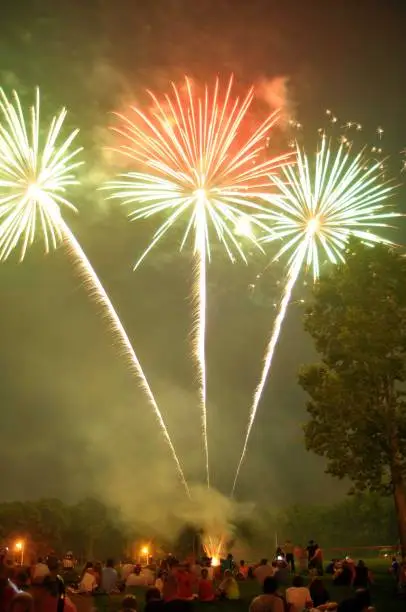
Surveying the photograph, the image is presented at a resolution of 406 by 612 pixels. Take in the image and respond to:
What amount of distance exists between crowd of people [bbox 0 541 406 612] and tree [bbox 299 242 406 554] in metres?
5.37

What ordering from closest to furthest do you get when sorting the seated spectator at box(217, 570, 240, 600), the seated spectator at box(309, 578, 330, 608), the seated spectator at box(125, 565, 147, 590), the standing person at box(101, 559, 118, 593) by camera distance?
1. the seated spectator at box(309, 578, 330, 608)
2. the seated spectator at box(217, 570, 240, 600)
3. the standing person at box(101, 559, 118, 593)
4. the seated spectator at box(125, 565, 147, 590)

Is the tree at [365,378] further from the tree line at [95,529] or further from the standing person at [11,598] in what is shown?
the tree line at [95,529]

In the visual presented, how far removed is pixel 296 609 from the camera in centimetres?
1373

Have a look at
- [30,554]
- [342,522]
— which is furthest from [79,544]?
[342,522]

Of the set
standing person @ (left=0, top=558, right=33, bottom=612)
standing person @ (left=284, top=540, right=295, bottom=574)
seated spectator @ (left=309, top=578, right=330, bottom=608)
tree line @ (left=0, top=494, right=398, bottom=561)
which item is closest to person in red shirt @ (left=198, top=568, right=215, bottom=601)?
seated spectator @ (left=309, top=578, right=330, bottom=608)

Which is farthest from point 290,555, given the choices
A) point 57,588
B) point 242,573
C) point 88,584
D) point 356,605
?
point 57,588

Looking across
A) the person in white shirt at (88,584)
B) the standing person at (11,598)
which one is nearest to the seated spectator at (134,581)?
the person in white shirt at (88,584)

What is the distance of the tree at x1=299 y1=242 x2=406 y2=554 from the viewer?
31.0 meters

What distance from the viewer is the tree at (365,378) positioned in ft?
102

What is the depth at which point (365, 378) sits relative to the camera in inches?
1246

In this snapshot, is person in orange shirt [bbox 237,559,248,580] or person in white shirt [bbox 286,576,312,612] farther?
person in orange shirt [bbox 237,559,248,580]

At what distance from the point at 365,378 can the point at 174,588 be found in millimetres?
23569

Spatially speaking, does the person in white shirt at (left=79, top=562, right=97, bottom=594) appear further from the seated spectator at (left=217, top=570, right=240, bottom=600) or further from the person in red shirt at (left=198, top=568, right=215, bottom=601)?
the seated spectator at (left=217, top=570, right=240, bottom=600)

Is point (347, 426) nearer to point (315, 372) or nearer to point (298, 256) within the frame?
point (315, 372)
